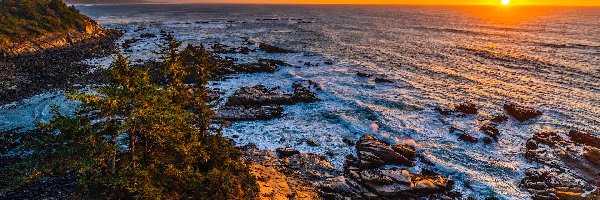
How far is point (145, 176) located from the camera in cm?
1569

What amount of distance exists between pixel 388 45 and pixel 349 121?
51066mm

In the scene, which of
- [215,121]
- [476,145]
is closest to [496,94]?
[476,145]

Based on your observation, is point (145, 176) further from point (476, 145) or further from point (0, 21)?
point (0, 21)

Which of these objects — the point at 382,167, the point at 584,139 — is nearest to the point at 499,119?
the point at 584,139

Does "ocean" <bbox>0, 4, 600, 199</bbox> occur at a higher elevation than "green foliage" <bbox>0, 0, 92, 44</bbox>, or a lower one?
lower

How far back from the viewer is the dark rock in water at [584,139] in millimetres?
29141

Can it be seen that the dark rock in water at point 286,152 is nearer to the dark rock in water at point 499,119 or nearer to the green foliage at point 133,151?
the green foliage at point 133,151

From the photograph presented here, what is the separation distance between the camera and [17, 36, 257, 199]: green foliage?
13.4 m

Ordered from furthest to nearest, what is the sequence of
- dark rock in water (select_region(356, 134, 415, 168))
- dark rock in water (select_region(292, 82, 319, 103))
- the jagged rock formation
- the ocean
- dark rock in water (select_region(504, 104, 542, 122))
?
dark rock in water (select_region(292, 82, 319, 103)) → the jagged rock formation → dark rock in water (select_region(504, 104, 542, 122)) → the ocean → dark rock in water (select_region(356, 134, 415, 168))

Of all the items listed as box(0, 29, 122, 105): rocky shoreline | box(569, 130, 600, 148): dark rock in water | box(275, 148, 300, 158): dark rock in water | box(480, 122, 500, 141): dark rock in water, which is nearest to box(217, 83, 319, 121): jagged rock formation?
box(275, 148, 300, 158): dark rock in water

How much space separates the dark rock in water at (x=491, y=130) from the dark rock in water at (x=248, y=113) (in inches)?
743

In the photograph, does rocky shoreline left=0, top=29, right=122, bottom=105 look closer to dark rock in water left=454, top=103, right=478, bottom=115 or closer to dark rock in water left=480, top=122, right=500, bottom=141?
dark rock in water left=454, top=103, right=478, bottom=115

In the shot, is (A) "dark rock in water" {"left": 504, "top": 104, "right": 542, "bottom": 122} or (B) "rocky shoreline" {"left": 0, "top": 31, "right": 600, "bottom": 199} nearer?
(B) "rocky shoreline" {"left": 0, "top": 31, "right": 600, "bottom": 199}

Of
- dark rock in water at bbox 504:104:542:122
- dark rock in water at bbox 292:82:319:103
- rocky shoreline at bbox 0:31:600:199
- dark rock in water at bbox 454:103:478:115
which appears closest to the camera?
rocky shoreline at bbox 0:31:600:199
